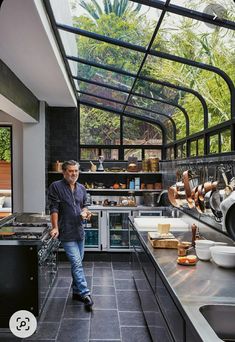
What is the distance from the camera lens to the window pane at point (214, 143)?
426 centimetres

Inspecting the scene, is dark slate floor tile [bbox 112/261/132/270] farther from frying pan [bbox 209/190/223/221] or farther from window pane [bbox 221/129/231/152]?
frying pan [bbox 209/190/223/221]

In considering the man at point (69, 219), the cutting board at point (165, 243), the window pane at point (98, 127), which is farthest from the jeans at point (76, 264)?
the window pane at point (98, 127)

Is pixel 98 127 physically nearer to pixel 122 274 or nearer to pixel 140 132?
pixel 140 132

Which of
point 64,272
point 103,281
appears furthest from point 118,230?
point 103,281

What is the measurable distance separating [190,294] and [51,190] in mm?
2679

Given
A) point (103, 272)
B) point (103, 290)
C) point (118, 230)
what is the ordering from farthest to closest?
point (118, 230), point (103, 272), point (103, 290)

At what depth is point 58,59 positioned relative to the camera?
4.18 m

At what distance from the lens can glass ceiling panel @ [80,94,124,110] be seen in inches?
267

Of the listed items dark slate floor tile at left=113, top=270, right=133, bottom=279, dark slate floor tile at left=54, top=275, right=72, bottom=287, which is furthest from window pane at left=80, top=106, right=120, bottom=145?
dark slate floor tile at left=54, top=275, right=72, bottom=287

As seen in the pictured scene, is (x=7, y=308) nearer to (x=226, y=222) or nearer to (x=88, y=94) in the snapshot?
(x=226, y=222)

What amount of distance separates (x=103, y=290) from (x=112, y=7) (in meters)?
3.39

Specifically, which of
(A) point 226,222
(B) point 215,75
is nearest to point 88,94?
(B) point 215,75

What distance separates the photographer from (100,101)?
274 inches

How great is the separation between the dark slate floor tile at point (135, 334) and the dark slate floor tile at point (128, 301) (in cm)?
55
